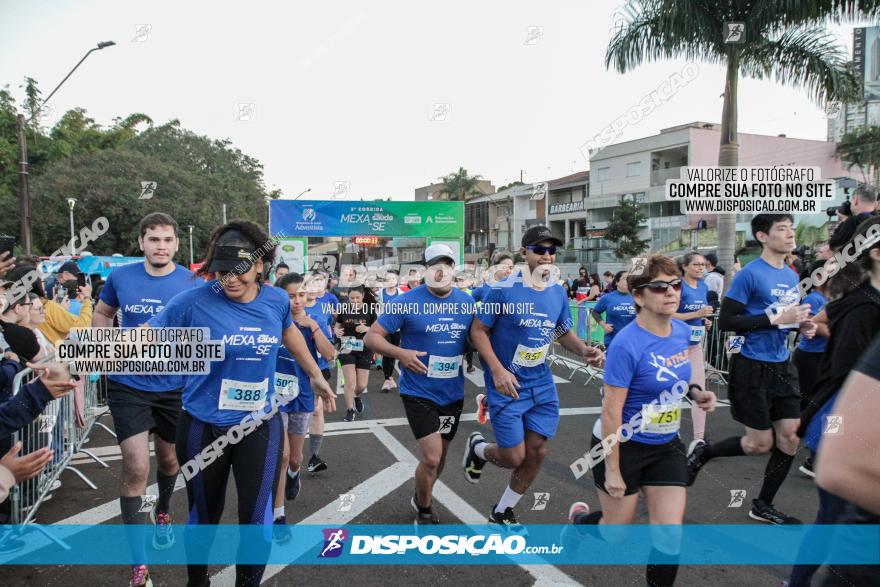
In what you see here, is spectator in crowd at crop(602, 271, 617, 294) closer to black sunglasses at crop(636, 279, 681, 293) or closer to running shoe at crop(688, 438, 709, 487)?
running shoe at crop(688, 438, 709, 487)

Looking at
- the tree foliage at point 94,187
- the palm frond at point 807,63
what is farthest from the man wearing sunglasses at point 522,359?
the tree foliage at point 94,187

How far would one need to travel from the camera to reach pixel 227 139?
6575 cm

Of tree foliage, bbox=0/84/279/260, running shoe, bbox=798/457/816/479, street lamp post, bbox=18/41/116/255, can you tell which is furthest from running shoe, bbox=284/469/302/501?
tree foliage, bbox=0/84/279/260

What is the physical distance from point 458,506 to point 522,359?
144 cm

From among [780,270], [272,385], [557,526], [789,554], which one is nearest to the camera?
[272,385]

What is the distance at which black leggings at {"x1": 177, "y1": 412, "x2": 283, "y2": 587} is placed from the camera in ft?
10.3

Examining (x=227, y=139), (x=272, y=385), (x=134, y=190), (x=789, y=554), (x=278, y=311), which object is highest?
(x=227, y=139)

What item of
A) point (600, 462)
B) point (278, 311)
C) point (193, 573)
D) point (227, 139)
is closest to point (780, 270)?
point (600, 462)

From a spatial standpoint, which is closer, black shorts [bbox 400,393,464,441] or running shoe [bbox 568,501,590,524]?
running shoe [bbox 568,501,590,524]

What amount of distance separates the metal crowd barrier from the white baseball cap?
275cm

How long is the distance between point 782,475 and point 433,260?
3.20 m

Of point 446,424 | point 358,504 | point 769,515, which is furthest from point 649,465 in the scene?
point 358,504

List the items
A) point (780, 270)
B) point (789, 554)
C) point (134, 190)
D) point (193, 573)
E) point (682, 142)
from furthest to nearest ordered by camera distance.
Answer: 1. point (682, 142)
2. point (134, 190)
3. point (780, 270)
4. point (789, 554)
5. point (193, 573)

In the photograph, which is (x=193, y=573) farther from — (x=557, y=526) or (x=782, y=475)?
(x=782, y=475)
